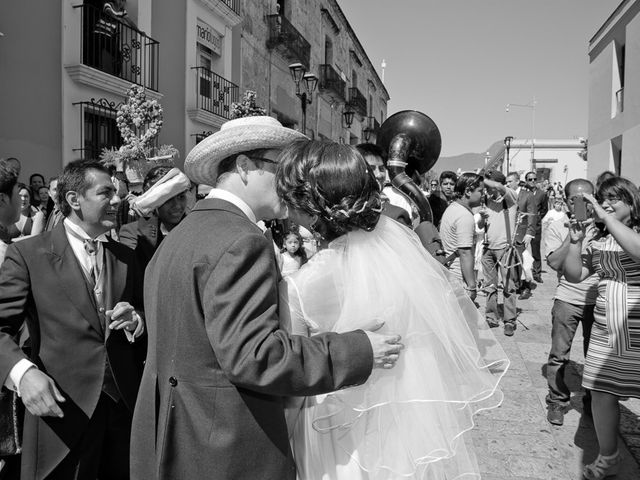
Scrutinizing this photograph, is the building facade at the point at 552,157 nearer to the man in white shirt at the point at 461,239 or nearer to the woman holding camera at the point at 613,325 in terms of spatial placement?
the man in white shirt at the point at 461,239

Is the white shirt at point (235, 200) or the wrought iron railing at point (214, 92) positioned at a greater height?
the wrought iron railing at point (214, 92)

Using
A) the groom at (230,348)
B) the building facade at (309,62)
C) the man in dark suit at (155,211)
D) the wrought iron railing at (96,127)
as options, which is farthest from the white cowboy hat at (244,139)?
the building facade at (309,62)

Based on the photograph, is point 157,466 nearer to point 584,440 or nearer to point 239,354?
point 239,354

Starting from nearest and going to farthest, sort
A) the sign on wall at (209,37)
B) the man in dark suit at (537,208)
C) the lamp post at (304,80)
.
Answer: the man in dark suit at (537,208) < the lamp post at (304,80) < the sign on wall at (209,37)

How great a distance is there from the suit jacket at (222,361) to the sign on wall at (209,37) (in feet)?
38.4

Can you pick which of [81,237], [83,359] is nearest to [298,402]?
[83,359]

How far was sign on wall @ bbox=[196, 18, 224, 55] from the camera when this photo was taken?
12125mm

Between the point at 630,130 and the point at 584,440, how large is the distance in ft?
37.7

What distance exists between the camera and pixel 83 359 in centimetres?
229

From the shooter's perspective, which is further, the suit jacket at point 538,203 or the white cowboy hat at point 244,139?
the suit jacket at point 538,203

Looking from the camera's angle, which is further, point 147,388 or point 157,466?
point 147,388

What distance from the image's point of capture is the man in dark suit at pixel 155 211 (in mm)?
3486

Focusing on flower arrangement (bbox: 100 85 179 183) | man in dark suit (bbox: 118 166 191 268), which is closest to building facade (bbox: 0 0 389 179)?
flower arrangement (bbox: 100 85 179 183)

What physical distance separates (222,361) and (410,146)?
12.4ft
